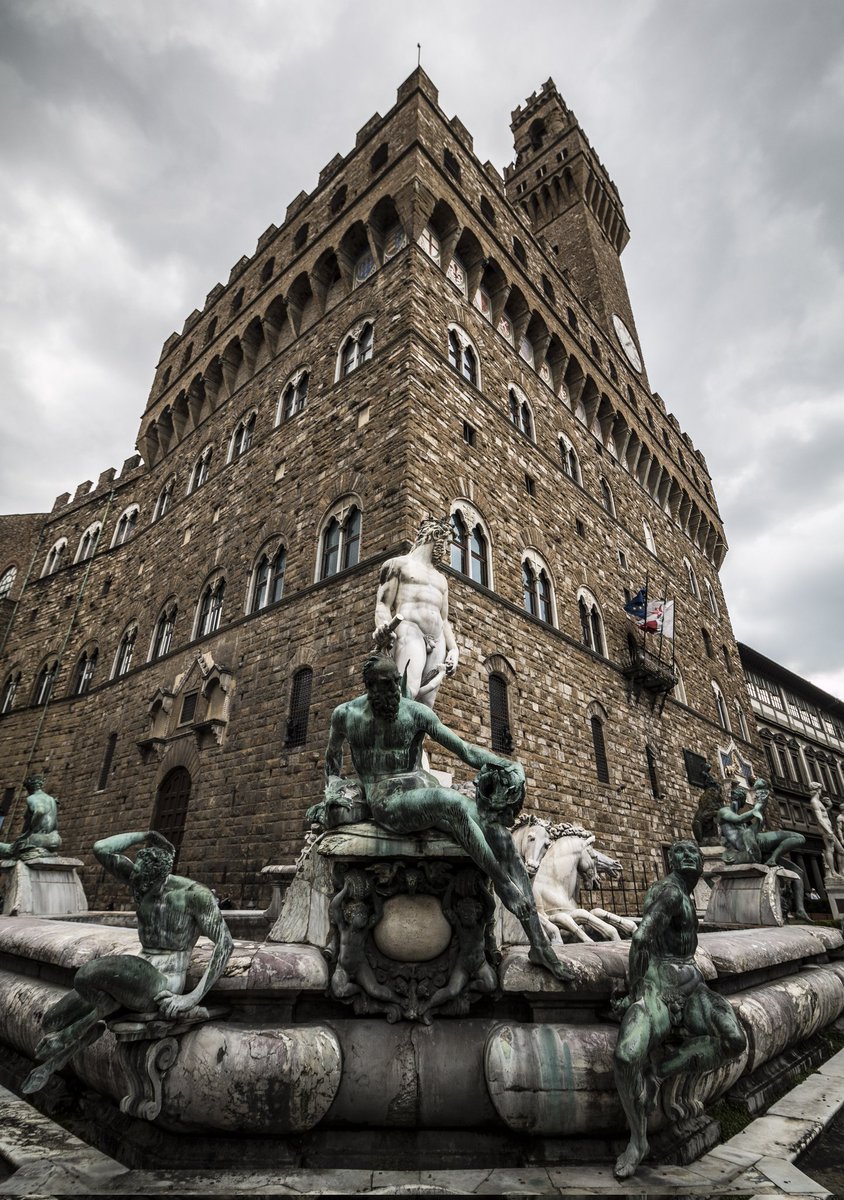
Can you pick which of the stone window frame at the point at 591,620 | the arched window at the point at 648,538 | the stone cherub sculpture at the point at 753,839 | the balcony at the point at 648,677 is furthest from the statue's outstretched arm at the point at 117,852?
the arched window at the point at 648,538

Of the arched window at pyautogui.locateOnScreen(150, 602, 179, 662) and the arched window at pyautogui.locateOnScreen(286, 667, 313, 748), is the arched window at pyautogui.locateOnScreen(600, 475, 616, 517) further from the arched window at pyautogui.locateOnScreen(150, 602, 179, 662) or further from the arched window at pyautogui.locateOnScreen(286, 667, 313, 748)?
the arched window at pyautogui.locateOnScreen(150, 602, 179, 662)

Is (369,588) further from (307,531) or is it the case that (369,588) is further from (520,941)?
(520,941)

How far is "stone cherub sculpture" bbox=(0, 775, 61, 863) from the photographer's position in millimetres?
5695

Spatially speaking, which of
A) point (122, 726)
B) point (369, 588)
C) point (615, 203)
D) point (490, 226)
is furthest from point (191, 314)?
point (615, 203)

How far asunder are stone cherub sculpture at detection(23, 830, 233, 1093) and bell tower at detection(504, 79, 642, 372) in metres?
22.6

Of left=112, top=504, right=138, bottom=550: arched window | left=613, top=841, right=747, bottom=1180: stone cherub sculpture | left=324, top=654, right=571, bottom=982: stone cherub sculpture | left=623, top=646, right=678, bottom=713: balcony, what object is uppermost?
left=112, top=504, right=138, bottom=550: arched window

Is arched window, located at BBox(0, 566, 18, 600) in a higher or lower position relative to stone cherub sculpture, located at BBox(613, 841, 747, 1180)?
higher

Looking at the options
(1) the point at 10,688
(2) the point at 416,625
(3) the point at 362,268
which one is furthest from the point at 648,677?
(1) the point at 10,688

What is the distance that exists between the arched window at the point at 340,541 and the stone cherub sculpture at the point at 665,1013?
300 inches

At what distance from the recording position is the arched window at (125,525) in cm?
1911

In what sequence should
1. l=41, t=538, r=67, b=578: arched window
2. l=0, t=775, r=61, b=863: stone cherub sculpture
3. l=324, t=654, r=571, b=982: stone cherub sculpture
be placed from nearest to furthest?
l=324, t=654, r=571, b=982: stone cherub sculpture, l=0, t=775, r=61, b=863: stone cherub sculpture, l=41, t=538, r=67, b=578: arched window

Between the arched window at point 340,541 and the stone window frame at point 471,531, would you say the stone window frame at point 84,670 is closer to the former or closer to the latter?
the arched window at point 340,541

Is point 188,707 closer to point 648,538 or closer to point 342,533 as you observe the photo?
point 342,533

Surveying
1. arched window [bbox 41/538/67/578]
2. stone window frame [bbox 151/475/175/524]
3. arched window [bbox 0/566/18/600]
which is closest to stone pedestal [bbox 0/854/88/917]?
stone window frame [bbox 151/475/175/524]
